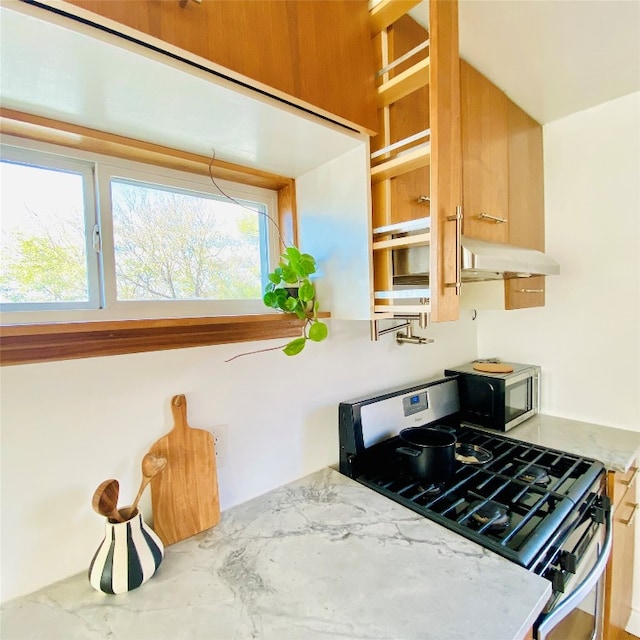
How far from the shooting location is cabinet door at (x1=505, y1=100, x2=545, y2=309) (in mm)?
1456

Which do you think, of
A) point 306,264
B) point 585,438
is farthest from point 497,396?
point 306,264

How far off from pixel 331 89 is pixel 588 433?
1.71 m

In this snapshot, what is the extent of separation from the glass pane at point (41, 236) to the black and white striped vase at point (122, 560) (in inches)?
21.6

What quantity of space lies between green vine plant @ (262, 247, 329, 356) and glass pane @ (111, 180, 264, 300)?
0.17m

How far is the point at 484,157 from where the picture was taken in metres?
1.26

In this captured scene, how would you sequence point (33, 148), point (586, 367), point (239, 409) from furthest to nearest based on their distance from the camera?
point (586, 367), point (239, 409), point (33, 148)

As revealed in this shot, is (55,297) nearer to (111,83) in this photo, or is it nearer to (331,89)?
(111,83)

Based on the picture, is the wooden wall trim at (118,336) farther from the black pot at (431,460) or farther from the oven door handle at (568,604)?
the oven door handle at (568,604)

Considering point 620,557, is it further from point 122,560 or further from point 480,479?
point 122,560

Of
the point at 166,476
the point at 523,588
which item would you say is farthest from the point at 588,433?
the point at 166,476

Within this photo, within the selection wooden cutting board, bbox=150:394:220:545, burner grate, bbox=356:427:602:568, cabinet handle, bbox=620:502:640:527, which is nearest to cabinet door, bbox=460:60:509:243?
burner grate, bbox=356:427:602:568

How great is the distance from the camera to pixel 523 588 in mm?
702

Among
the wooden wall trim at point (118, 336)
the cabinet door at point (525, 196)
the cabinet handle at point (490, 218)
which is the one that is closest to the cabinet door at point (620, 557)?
the cabinet door at point (525, 196)

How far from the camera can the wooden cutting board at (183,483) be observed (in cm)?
86
